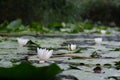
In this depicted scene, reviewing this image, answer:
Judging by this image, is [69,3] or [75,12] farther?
[75,12]

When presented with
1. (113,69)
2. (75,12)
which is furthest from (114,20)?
(113,69)

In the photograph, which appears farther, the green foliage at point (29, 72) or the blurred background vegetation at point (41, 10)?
the blurred background vegetation at point (41, 10)

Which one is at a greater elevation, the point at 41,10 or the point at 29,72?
the point at 41,10

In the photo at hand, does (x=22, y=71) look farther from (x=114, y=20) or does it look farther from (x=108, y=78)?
(x=114, y=20)

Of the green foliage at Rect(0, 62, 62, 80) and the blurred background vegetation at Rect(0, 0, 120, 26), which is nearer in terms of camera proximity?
the green foliage at Rect(0, 62, 62, 80)

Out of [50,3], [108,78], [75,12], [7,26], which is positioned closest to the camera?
[108,78]

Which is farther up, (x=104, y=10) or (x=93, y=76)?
(x=104, y=10)

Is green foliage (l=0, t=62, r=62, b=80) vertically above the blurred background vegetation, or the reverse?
the blurred background vegetation

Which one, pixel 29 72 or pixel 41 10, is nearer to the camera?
pixel 29 72
